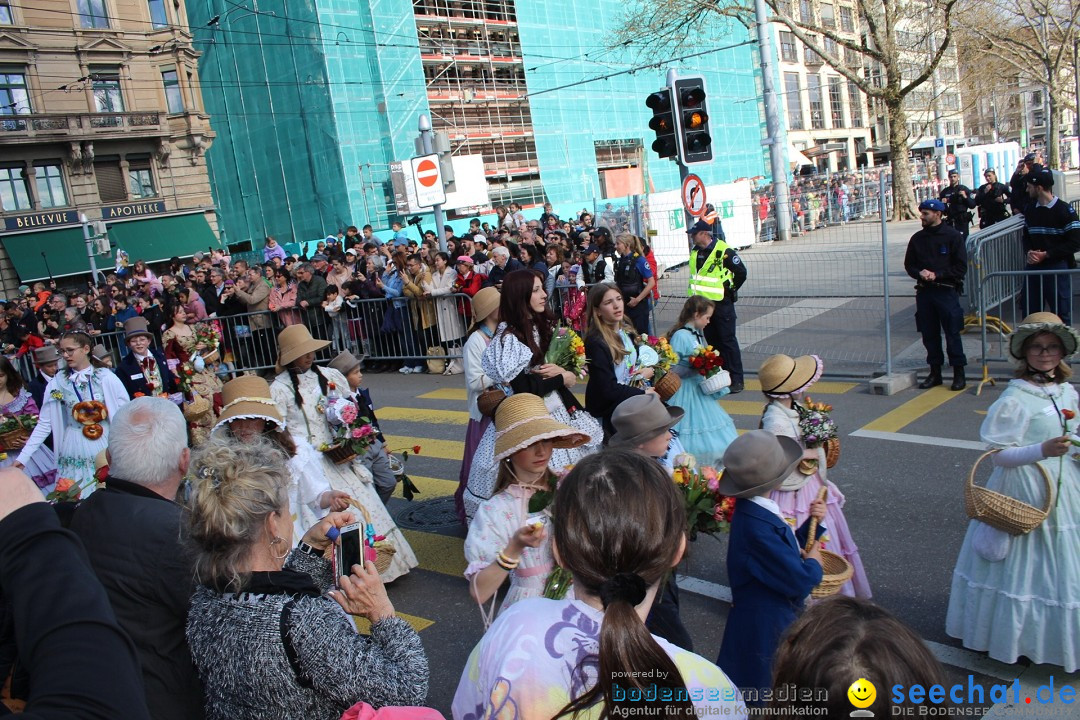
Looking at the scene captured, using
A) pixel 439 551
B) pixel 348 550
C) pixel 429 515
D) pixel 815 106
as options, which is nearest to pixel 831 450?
pixel 348 550

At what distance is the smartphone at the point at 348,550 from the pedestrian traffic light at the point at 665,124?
31.5 ft

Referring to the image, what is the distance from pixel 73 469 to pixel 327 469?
2.92 metres

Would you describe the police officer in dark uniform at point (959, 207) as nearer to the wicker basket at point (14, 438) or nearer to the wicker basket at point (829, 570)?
the wicker basket at point (829, 570)

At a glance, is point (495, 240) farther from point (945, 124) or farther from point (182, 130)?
point (945, 124)

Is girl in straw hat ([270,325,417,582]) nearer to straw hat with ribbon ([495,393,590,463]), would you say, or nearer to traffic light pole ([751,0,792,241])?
straw hat with ribbon ([495,393,590,463])

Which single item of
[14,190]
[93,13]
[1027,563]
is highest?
[93,13]

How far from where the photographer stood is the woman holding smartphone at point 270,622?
2277 mm

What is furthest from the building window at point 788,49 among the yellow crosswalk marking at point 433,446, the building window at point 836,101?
the yellow crosswalk marking at point 433,446

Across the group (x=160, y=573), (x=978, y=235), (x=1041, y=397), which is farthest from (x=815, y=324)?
(x=160, y=573)

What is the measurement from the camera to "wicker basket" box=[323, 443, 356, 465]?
5691 mm

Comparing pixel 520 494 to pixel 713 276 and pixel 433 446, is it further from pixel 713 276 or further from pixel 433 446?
pixel 713 276

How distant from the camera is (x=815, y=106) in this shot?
64312 millimetres

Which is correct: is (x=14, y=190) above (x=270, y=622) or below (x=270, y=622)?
above

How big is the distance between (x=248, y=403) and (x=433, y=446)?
4.88 meters
